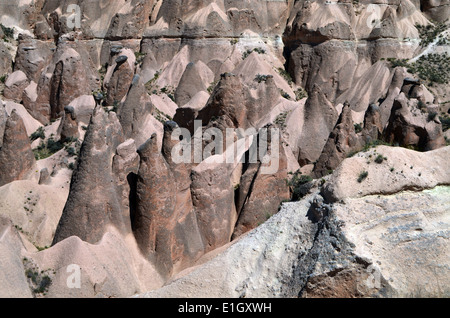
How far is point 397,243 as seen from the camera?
11539 millimetres

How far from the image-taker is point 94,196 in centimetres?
1500

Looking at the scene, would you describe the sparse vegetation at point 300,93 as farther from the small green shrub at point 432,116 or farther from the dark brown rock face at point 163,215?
the dark brown rock face at point 163,215

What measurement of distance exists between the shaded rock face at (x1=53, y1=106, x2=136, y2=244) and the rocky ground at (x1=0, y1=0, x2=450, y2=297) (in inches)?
1.6

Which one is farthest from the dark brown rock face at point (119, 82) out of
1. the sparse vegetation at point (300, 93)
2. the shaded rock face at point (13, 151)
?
the shaded rock face at point (13, 151)

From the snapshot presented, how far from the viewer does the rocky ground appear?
38.2 ft

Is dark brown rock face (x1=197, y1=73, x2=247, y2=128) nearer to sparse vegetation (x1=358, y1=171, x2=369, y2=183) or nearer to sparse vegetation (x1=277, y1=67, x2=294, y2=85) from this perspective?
sparse vegetation (x1=358, y1=171, x2=369, y2=183)

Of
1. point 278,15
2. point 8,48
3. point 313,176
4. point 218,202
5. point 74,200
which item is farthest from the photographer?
point 278,15

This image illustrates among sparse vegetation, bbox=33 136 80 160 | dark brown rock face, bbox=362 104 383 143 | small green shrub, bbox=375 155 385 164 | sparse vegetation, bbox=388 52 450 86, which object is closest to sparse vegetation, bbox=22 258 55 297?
small green shrub, bbox=375 155 385 164

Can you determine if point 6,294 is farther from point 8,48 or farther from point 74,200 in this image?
point 8,48

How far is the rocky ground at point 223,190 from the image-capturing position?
1163 cm

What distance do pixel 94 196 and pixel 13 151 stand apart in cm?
678

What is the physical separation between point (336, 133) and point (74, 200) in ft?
34.0

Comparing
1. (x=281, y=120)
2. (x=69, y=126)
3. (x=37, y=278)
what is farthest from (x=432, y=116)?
(x=69, y=126)
